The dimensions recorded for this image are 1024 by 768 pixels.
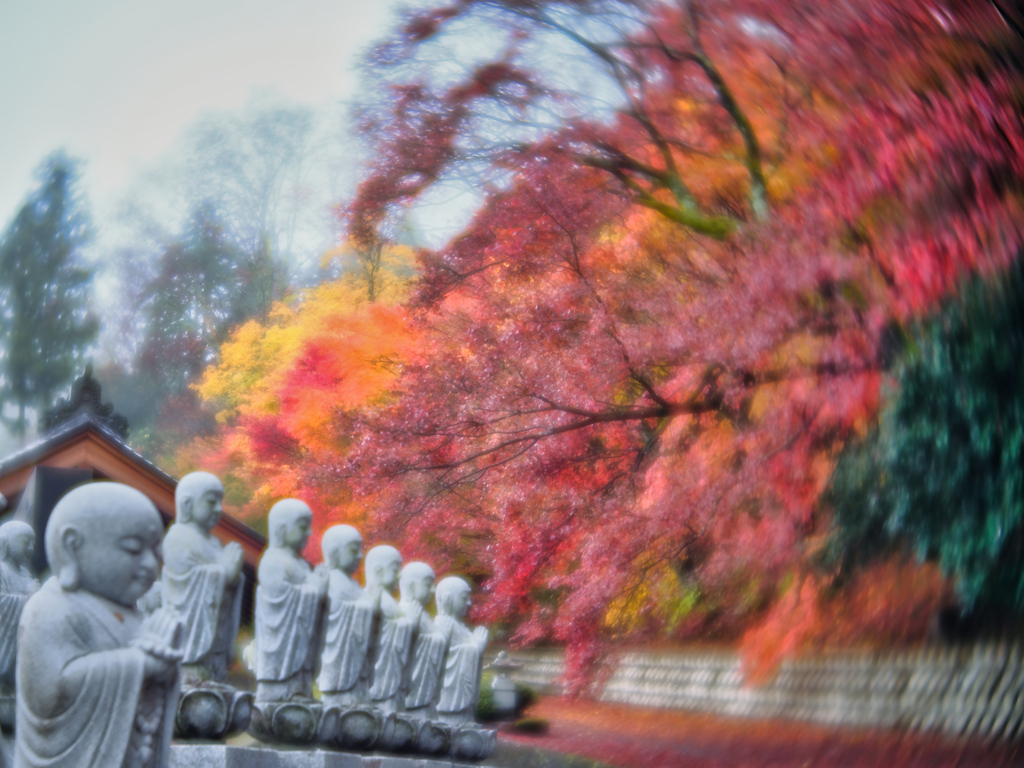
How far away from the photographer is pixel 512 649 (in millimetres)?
18047

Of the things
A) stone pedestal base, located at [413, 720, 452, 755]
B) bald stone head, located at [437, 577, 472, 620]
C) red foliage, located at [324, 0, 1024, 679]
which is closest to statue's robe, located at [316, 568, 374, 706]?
stone pedestal base, located at [413, 720, 452, 755]

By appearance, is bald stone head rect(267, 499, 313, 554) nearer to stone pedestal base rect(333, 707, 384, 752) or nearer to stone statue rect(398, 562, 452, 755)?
stone pedestal base rect(333, 707, 384, 752)

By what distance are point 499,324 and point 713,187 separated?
2939mm

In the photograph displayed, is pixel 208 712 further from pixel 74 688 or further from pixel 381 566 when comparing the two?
pixel 74 688

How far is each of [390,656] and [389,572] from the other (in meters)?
0.59

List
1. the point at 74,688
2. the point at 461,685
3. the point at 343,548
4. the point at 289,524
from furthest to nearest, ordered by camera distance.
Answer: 1. the point at 461,685
2. the point at 343,548
3. the point at 289,524
4. the point at 74,688

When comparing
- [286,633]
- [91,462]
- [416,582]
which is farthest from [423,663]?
[91,462]

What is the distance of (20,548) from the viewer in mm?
5664

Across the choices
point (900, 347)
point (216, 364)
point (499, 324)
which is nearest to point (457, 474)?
point (499, 324)

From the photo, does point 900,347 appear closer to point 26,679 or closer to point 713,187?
point 713,187

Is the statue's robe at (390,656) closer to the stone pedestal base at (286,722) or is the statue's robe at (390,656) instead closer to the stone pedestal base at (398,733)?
the stone pedestal base at (398,733)

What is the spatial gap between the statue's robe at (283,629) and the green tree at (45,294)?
1674cm

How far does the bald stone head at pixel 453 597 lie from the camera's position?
7.88 metres

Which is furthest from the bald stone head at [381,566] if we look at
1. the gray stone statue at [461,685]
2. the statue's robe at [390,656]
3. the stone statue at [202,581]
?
the stone statue at [202,581]
